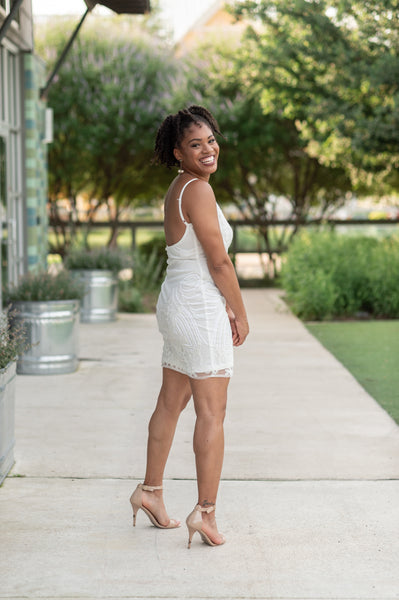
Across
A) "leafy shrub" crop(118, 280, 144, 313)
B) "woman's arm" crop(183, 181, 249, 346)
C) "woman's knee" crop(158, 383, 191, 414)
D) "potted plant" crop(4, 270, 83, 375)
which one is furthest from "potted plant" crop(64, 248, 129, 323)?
"woman's arm" crop(183, 181, 249, 346)

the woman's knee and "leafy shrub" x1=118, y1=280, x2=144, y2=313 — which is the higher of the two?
the woman's knee

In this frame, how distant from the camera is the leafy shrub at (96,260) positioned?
12.5 meters

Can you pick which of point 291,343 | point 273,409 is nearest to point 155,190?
point 291,343

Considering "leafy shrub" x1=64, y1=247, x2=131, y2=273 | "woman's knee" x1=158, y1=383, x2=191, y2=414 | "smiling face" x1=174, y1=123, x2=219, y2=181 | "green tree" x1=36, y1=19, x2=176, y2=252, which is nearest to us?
"smiling face" x1=174, y1=123, x2=219, y2=181

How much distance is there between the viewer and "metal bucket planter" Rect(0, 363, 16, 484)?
4973 millimetres

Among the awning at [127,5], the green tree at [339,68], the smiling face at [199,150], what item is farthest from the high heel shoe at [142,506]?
the green tree at [339,68]

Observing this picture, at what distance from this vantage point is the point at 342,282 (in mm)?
13172

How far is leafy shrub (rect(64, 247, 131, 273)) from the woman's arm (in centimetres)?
834

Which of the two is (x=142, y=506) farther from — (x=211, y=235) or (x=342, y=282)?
(x=342, y=282)

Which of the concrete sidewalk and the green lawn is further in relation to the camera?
the green lawn

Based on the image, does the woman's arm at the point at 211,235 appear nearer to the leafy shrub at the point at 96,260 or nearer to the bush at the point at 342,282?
the leafy shrub at the point at 96,260

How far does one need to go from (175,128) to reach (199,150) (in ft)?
0.56

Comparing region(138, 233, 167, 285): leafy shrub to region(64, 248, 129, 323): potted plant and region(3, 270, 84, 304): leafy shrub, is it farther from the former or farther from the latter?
region(3, 270, 84, 304): leafy shrub

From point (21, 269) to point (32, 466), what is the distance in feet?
20.7
